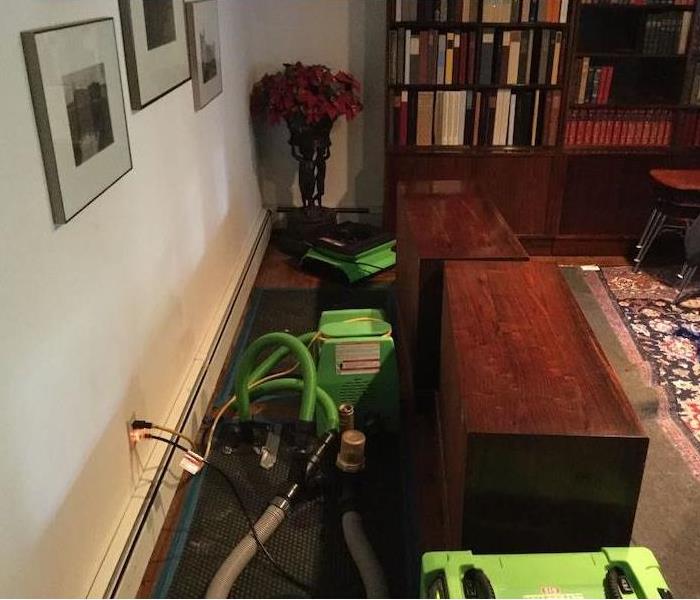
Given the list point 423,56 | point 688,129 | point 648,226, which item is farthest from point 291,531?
point 688,129

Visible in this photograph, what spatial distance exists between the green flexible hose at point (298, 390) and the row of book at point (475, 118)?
1.81m

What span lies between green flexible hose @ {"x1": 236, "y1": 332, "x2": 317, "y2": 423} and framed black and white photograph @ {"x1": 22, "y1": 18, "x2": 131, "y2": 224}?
0.67 m

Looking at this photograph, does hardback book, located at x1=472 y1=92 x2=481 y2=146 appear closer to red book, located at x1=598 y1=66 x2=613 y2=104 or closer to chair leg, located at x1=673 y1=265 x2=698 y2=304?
red book, located at x1=598 y1=66 x2=613 y2=104

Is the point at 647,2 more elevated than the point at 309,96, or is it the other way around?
the point at 647,2

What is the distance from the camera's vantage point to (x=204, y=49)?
2.69 metres

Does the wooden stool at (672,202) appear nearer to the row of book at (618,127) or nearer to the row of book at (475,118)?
the row of book at (618,127)

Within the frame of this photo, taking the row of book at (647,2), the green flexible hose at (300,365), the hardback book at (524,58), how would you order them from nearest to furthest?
the green flexible hose at (300,365)
the row of book at (647,2)
the hardback book at (524,58)

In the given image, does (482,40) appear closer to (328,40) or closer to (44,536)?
(328,40)

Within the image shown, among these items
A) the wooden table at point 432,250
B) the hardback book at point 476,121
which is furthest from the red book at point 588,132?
the wooden table at point 432,250

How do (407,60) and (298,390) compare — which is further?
(407,60)

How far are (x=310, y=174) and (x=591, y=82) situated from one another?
1508 mm

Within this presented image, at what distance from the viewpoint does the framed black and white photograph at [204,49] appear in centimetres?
251

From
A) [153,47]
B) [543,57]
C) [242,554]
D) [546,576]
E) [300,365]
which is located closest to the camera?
[546,576]

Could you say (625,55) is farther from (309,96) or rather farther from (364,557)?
(364,557)
